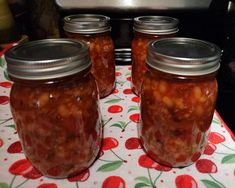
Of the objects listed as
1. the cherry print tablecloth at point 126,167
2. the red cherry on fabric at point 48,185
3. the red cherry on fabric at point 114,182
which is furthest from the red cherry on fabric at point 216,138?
the red cherry on fabric at point 48,185

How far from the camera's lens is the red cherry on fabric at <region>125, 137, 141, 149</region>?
19.4 inches

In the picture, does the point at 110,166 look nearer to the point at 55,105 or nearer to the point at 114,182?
the point at 114,182

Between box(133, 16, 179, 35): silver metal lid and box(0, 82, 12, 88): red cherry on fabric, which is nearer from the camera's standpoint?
box(133, 16, 179, 35): silver metal lid

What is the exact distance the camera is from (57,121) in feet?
1.20

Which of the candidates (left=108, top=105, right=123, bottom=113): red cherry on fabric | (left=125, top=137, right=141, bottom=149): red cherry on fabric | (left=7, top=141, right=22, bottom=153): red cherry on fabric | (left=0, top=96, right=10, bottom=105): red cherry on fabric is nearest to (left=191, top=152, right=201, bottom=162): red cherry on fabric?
(left=125, top=137, right=141, bottom=149): red cherry on fabric

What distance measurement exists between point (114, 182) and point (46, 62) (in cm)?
22

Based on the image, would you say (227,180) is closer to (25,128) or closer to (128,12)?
(25,128)

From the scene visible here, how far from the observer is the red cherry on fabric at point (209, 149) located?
18.7 inches

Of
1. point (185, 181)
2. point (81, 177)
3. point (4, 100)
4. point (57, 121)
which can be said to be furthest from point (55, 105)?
point (4, 100)

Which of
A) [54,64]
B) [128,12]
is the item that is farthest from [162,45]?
[128,12]

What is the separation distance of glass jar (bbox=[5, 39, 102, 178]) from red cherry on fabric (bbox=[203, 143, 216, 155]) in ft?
0.73

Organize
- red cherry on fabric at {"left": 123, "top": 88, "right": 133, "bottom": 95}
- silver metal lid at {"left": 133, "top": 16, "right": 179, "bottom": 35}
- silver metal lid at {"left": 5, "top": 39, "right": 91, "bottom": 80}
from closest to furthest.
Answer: silver metal lid at {"left": 5, "top": 39, "right": 91, "bottom": 80} → silver metal lid at {"left": 133, "top": 16, "right": 179, "bottom": 35} → red cherry on fabric at {"left": 123, "top": 88, "right": 133, "bottom": 95}

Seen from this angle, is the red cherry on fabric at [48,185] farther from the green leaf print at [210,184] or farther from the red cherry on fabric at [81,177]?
the green leaf print at [210,184]

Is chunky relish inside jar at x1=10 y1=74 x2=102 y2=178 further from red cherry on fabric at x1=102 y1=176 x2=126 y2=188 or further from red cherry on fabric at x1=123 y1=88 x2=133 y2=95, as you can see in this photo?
red cherry on fabric at x1=123 y1=88 x2=133 y2=95
